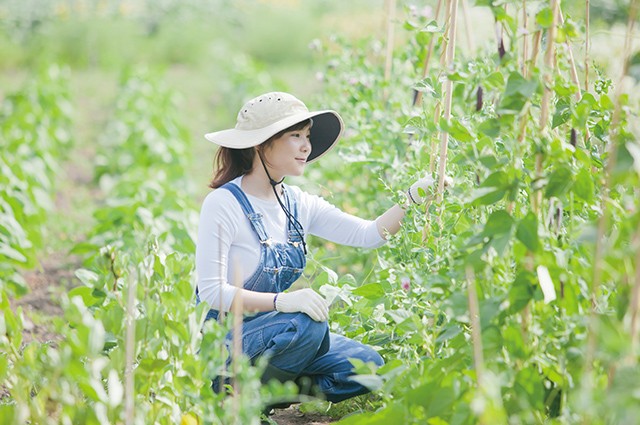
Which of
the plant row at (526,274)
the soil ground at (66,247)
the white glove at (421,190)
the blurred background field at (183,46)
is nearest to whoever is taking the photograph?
the plant row at (526,274)

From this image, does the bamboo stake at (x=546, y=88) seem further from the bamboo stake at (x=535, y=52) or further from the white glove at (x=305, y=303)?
the white glove at (x=305, y=303)

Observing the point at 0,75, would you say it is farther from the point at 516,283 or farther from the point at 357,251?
the point at 516,283

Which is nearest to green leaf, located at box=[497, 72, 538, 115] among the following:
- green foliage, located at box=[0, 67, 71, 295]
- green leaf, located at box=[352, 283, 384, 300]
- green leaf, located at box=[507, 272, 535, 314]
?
green leaf, located at box=[507, 272, 535, 314]

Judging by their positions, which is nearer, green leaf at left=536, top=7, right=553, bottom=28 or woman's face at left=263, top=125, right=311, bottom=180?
green leaf at left=536, top=7, right=553, bottom=28

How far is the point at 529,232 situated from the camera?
6.13 feet

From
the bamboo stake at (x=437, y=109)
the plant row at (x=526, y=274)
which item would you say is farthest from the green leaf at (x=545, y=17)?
the bamboo stake at (x=437, y=109)

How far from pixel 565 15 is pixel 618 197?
0.49 m

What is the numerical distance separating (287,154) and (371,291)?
19.4 inches

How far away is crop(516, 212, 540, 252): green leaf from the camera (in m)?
1.86

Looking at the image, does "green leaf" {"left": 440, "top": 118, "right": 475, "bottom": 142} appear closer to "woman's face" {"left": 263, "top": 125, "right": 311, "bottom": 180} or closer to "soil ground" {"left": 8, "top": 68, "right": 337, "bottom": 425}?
"woman's face" {"left": 263, "top": 125, "right": 311, "bottom": 180}

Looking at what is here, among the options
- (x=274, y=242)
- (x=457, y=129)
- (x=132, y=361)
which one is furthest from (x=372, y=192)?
(x=132, y=361)

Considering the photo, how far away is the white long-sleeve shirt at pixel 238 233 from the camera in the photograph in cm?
261

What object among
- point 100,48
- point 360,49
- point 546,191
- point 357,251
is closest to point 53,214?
point 360,49

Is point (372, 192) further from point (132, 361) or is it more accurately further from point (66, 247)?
point (132, 361)
